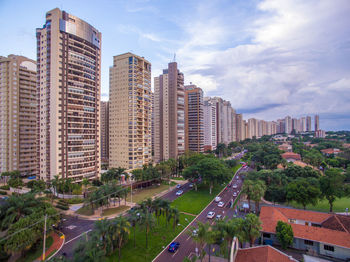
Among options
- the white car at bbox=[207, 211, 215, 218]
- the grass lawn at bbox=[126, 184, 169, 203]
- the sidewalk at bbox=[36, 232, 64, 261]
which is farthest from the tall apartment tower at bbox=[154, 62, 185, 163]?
the sidewalk at bbox=[36, 232, 64, 261]

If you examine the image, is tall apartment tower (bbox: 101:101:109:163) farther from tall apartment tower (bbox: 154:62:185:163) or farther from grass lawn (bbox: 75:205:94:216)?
grass lawn (bbox: 75:205:94:216)

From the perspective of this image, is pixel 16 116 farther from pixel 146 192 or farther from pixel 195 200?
pixel 195 200

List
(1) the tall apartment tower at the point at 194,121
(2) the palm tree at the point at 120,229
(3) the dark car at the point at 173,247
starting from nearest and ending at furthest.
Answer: (2) the palm tree at the point at 120,229, (3) the dark car at the point at 173,247, (1) the tall apartment tower at the point at 194,121

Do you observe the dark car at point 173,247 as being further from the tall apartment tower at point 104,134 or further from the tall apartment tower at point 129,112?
the tall apartment tower at point 104,134

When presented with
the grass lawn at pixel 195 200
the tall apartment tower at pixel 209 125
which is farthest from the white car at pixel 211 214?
the tall apartment tower at pixel 209 125

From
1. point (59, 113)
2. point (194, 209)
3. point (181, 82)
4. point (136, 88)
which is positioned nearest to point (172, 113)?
point (181, 82)

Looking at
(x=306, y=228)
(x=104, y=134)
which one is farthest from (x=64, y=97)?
(x=306, y=228)
